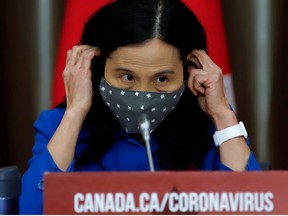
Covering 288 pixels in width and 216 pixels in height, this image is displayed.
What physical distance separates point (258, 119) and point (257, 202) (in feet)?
5.12

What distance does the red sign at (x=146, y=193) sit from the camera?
3.25 ft

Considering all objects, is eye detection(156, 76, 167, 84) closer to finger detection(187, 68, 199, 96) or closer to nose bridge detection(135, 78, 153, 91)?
nose bridge detection(135, 78, 153, 91)

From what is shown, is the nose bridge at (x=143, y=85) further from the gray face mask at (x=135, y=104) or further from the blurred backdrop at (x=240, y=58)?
the blurred backdrop at (x=240, y=58)

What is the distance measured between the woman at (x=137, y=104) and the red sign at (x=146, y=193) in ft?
1.44

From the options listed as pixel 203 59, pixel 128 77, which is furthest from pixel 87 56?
pixel 203 59

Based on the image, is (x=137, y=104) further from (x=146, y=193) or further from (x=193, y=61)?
(x=146, y=193)

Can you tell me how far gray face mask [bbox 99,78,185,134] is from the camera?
1.44 metres

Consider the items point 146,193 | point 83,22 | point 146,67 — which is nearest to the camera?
point 146,193

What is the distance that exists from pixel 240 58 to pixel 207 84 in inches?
37.9

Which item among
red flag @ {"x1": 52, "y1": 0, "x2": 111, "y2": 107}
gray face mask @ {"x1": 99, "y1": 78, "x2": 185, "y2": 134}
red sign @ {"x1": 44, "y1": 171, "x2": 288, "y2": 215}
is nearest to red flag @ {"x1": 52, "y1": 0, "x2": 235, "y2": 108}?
red flag @ {"x1": 52, "y1": 0, "x2": 111, "y2": 107}

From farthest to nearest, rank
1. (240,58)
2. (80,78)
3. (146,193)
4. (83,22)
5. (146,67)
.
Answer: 1. (240,58)
2. (83,22)
3. (80,78)
4. (146,67)
5. (146,193)

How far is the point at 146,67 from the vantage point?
1407mm

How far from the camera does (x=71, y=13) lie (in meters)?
2.07

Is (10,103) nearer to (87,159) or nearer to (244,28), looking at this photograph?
(244,28)
